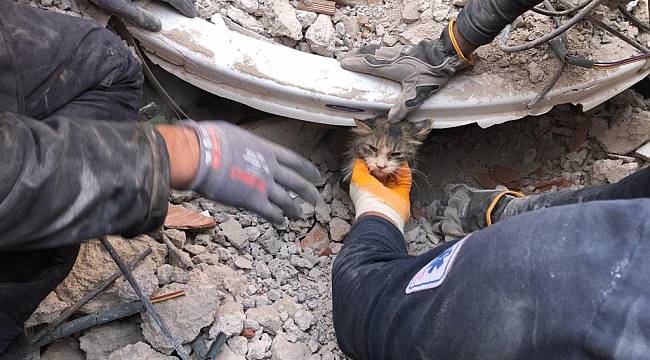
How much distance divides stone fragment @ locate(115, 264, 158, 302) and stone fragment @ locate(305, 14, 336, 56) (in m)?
1.30

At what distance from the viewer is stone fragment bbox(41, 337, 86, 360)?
2.01 m

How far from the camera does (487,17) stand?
2316 mm

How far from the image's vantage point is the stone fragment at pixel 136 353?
197 centimetres

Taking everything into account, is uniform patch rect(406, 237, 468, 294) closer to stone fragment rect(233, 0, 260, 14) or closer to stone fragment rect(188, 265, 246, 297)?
stone fragment rect(188, 265, 246, 297)

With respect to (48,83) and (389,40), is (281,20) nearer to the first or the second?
(389,40)

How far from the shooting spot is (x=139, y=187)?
114 centimetres

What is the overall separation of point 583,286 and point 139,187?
787 mm

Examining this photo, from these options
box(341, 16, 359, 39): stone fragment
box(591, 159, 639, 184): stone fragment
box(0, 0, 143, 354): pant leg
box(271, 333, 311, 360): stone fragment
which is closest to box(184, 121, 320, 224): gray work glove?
box(0, 0, 143, 354): pant leg

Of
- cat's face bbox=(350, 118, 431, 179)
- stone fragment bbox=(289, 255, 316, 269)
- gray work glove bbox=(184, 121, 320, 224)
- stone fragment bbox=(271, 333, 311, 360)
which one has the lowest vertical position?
stone fragment bbox=(271, 333, 311, 360)

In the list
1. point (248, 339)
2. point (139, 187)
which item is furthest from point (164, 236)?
point (139, 187)

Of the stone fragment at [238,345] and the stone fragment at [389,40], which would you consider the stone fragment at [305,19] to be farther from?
the stone fragment at [238,345]

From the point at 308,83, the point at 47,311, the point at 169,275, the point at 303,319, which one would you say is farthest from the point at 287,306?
the point at 308,83

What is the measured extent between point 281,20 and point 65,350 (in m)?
1.68

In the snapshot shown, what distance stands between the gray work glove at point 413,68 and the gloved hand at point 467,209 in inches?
18.8
